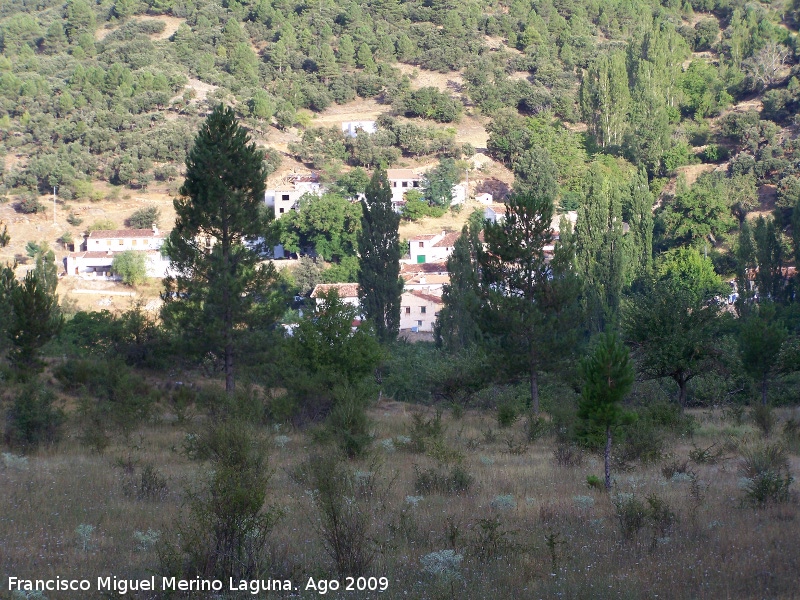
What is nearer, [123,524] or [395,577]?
[395,577]

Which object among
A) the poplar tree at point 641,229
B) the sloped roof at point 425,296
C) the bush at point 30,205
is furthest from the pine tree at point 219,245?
the bush at point 30,205

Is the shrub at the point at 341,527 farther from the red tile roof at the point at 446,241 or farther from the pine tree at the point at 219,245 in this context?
the red tile roof at the point at 446,241

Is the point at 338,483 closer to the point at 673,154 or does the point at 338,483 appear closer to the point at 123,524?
the point at 123,524

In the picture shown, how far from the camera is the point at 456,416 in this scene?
59.8 feet

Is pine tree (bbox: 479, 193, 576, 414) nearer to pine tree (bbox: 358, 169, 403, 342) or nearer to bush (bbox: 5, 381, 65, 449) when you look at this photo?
bush (bbox: 5, 381, 65, 449)

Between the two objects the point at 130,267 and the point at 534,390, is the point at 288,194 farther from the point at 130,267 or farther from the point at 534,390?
the point at 534,390

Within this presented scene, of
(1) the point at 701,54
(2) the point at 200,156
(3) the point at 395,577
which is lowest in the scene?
(3) the point at 395,577

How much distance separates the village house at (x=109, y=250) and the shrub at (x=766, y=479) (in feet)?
142

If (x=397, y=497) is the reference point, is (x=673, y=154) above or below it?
above

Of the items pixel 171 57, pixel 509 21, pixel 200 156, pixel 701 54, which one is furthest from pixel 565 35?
pixel 200 156

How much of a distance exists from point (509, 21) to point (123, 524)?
93.6 meters

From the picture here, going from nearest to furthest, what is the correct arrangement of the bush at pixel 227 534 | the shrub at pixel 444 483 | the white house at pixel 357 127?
1. the bush at pixel 227 534
2. the shrub at pixel 444 483
3. the white house at pixel 357 127

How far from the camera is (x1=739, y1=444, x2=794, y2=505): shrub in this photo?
793cm

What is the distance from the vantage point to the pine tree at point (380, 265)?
33.2 metres
